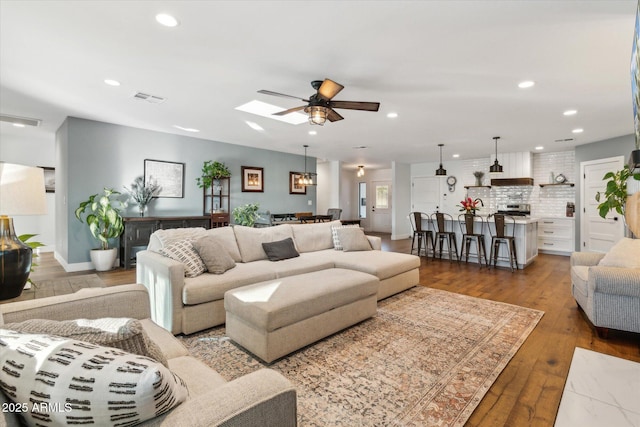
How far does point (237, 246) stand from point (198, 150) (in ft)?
12.1

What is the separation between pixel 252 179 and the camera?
7.50m

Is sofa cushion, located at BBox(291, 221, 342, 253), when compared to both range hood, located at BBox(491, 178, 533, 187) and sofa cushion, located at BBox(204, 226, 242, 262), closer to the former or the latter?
sofa cushion, located at BBox(204, 226, 242, 262)

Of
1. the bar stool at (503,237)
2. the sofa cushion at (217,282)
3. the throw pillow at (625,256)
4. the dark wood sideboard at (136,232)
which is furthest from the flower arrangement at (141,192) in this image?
the throw pillow at (625,256)

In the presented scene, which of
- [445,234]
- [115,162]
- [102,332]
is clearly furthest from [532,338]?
[115,162]

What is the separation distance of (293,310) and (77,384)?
1673mm

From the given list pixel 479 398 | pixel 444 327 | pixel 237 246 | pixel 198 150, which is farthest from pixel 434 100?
pixel 198 150

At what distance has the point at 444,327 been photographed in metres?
2.90

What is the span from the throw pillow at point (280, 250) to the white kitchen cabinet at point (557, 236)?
22.9 ft

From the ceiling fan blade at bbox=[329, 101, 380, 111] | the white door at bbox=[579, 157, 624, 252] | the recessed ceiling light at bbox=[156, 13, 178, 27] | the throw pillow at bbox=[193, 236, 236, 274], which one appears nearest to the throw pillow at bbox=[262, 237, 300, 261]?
the throw pillow at bbox=[193, 236, 236, 274]

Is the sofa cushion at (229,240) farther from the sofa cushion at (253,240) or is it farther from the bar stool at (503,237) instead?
the bar stool at (503,237)

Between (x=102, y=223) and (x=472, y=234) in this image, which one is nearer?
(x=102, y=223)

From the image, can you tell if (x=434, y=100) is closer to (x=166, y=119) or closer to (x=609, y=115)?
(x=609, y=115)

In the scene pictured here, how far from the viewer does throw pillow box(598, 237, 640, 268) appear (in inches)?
106

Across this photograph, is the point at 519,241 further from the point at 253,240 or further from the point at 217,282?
the point at 217,282
